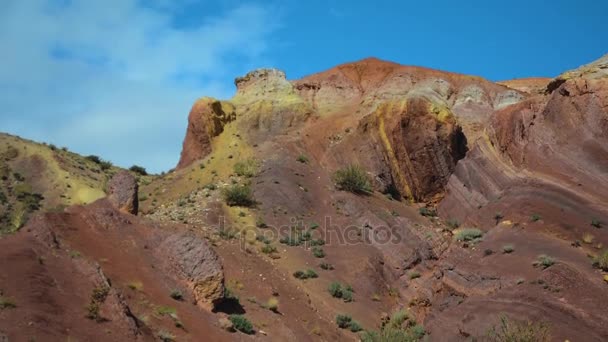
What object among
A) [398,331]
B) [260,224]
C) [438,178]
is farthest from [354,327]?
[438,178]

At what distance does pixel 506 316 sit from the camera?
69.2 ft

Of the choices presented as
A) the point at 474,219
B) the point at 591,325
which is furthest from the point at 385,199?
the point at 591,325

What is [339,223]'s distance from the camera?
117ft

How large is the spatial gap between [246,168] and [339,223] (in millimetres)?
7604

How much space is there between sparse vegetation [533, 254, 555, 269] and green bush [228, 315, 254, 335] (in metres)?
10.5

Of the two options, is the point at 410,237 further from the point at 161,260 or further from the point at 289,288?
the point at 161,260

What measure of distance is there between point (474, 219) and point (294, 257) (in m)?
9.25

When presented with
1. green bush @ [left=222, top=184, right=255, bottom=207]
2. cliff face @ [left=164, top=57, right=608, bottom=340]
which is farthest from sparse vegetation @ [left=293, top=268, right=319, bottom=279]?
green bush @ [left=222, top=184, right=255, bottom=207]

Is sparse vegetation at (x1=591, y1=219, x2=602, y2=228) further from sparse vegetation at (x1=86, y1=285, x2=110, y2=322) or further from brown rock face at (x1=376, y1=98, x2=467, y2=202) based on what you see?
sparse vegetation at (x1=86, y1=285, x2=110, y2=322)

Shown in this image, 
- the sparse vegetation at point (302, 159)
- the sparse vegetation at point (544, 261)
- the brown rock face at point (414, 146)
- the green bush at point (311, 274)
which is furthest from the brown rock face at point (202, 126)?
the sparse vegetation at point (544, 261)

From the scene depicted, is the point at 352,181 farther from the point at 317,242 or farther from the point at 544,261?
the point at 544,261

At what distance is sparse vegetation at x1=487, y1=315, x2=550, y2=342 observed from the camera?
731 inches

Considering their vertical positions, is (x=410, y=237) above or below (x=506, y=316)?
above

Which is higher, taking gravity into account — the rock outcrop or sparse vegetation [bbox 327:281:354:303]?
the rock outcrop
